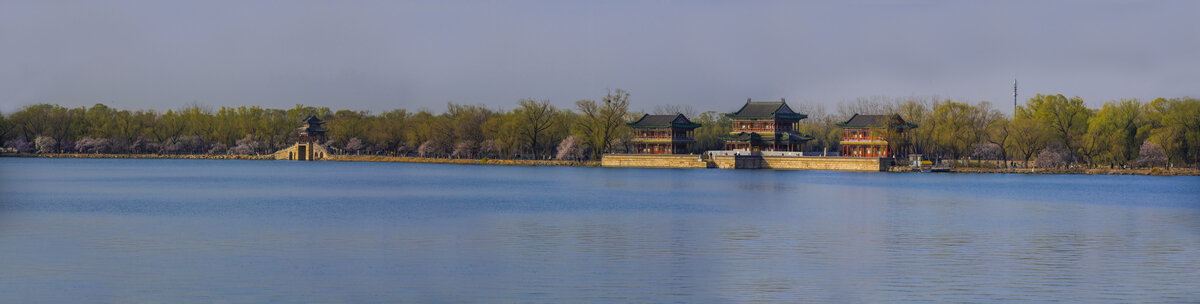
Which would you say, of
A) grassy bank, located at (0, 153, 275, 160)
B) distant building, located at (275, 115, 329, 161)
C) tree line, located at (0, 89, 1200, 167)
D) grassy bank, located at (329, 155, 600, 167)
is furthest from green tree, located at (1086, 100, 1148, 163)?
grassy bank, located at (0, 153, 275, 160)

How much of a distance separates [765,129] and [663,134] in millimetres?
11613

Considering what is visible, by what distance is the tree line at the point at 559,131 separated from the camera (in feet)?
281

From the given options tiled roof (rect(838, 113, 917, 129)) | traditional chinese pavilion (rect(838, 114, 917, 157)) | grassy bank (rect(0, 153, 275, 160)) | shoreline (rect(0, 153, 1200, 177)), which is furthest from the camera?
grassy bank (rect(0, 153, 275, 160))

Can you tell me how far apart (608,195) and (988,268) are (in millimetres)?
29795

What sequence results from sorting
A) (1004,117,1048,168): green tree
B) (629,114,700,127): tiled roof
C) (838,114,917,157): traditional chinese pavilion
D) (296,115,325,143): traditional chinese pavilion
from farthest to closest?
(296,115,325,143): traditional chinese pavilion
(629,114,700,127): tiled roof
(838,114,917,157): traditional chinese pavilion
(1004,117,1048,168): green tree

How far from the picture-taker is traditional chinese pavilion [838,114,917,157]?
93688 millimetres

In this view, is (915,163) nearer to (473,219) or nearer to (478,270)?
(473,219)

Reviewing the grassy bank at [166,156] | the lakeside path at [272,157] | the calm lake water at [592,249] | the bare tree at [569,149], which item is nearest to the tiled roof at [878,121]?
the bare tree at [569,149]

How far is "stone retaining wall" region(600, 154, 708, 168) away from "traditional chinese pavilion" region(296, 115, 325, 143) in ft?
171

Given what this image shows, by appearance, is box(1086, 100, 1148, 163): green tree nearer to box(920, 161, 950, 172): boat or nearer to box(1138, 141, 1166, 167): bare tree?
box(1138, 141, 1166, 167): bare tree

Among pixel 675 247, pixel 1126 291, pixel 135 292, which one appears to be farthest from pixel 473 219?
pixel 1126 291

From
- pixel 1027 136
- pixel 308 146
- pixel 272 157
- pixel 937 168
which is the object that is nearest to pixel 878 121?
pixel 937 168

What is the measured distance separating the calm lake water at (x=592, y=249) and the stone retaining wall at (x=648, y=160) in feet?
177

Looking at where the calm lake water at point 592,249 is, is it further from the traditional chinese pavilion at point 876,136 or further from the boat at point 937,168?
the traditional chinese pavilion at point 876,136
